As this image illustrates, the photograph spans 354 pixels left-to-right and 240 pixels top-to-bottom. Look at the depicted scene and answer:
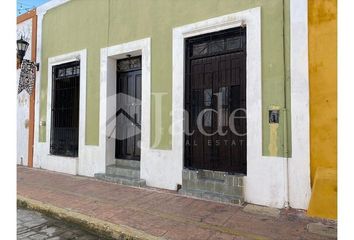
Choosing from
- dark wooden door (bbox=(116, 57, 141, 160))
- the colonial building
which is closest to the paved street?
the colonial building

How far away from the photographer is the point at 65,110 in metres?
8.59

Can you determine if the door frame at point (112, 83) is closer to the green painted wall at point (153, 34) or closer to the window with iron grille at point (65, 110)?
the green painted wall at point (153, 34)

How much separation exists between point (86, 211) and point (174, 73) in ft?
10.6

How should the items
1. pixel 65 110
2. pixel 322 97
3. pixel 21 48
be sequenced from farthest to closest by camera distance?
1. pixel 21 48
2. pixel 65 110
3. pixel 322 97

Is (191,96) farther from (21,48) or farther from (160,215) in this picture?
(21,48)

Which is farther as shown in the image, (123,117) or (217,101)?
(123,117)

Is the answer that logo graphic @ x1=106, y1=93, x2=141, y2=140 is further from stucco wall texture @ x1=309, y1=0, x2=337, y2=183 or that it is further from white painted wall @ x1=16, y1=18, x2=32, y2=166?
stucco wall texture @ x1=309, y1=0, x2=337, y2=183

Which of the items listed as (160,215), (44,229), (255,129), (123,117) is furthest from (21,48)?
(255,129)

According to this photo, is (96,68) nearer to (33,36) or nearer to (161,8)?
(161,8)

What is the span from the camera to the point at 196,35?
5844 millimetres

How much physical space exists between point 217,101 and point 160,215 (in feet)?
8.33

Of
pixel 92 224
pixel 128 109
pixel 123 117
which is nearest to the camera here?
pixel 92 224

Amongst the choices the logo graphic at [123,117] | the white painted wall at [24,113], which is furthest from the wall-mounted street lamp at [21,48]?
the logo graphic at [123,117]

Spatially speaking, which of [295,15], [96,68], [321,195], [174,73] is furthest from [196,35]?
[321,195]
